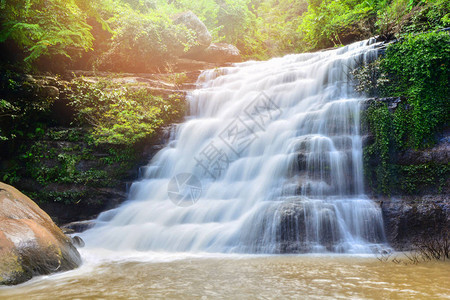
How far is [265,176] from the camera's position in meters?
7.09

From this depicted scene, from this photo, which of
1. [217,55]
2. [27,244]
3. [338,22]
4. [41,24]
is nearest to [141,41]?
[217,55]

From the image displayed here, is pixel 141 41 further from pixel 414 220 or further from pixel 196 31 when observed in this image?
pixel 414 220

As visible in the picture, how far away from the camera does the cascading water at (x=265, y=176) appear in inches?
208

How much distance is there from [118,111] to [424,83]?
9.12 meters

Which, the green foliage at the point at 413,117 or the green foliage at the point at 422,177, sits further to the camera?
the green foliage at the point at 413,117

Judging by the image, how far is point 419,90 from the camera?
6398mm

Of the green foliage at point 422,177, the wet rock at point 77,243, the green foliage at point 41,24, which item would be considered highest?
the green foliage at point 41,24

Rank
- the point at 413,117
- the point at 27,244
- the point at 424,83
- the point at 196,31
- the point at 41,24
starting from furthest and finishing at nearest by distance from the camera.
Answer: the point at 196,31
the point at 41,24
the point at 424,83
the point at 413,117
the point at 27,244

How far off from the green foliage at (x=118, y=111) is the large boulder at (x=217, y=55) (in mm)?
6451

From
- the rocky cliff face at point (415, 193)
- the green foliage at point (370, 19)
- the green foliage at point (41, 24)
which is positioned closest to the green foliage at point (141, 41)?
the green foliage at point (41, 24)

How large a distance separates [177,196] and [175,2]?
21.6 metres

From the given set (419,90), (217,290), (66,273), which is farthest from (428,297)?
(419,90)

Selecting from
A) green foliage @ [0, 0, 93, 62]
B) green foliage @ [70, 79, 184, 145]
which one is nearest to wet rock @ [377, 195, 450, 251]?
green foliage @ [70, 79, 184, 145]

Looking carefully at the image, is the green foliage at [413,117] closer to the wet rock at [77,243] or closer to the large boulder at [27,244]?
the large boulder at [27,244]
